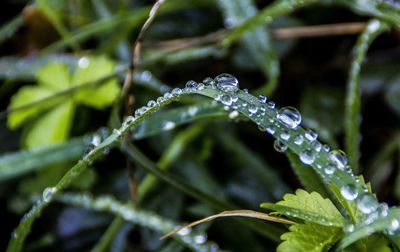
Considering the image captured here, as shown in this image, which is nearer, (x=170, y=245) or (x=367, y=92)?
(x=170, y=245)

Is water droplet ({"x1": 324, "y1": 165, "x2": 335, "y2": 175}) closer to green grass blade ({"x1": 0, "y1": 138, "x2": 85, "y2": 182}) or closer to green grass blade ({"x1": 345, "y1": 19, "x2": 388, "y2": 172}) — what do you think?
green grass blade ({"x1": 345, "y1": 19, "x2": 388, "y2": 172})

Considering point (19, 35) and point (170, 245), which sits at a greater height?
point (19, 35)

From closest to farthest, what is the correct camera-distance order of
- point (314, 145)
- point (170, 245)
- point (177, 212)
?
1. point (314, 145)
2. point (170, 245)
3. point (177, 212)

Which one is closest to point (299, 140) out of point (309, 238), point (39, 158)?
point (309, 238)

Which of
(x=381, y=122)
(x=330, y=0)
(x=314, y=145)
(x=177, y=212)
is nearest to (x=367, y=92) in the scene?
(x=381, y=122)

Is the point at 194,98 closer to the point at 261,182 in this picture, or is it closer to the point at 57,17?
the point at 261,182

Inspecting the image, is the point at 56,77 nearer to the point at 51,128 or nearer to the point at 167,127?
the point at 51,128
